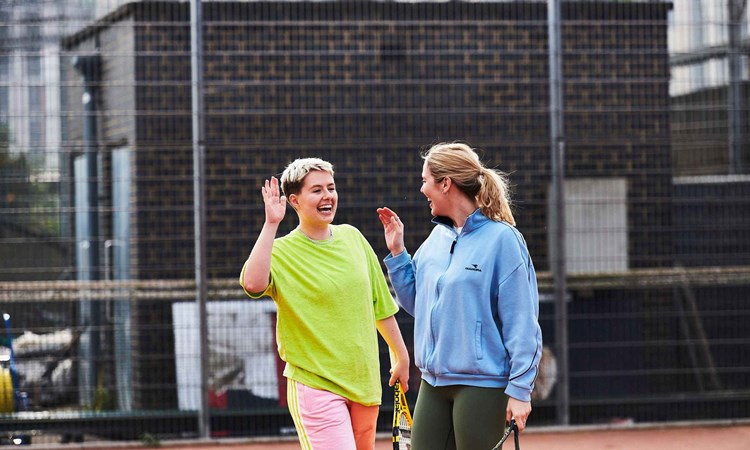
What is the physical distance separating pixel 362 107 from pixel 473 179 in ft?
Result: 16.3

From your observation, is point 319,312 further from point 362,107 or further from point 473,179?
point 362,107

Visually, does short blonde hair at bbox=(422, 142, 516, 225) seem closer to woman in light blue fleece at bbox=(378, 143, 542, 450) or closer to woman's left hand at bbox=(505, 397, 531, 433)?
woman in light blue fleece at bbox=(378, 143, 542, 450)

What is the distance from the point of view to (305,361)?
4723 millimetres

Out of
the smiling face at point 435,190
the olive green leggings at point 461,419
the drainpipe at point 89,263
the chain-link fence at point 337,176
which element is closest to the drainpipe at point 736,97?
the chain-link fence at point 337,176

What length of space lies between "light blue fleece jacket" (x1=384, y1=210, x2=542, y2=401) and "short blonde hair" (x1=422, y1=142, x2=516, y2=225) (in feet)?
0.19

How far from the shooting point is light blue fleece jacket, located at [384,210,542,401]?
4.13 metres

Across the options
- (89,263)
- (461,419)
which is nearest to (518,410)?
(461,419)

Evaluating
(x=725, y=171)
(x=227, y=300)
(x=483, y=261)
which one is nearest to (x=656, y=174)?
(x=725, y=171)

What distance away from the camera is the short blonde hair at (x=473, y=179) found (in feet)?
14.3

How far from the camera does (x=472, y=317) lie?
4180 mm

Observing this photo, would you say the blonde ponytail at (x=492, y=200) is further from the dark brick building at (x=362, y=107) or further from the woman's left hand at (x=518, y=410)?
the dark brick building at (x=362, y=107)

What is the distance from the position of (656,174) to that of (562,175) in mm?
834

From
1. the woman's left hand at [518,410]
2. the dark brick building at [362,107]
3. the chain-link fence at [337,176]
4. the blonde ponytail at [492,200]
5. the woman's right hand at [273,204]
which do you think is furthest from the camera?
the dark brick building at [362,107]

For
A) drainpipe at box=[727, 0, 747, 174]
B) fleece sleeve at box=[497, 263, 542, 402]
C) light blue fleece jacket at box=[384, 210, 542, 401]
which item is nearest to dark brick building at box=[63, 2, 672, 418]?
drainpipe at box=[727, 0, 747, 174]
